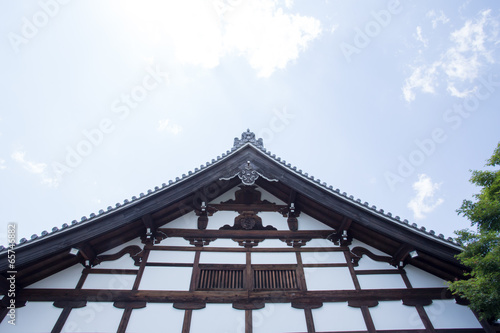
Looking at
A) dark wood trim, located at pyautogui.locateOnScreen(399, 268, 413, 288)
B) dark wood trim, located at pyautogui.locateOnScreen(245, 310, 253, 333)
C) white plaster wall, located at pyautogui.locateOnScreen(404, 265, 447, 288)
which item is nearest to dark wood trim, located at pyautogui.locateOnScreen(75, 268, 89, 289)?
dark wood trim, located at pyautogui.locateOnScreen(245, 310, 253, 333)

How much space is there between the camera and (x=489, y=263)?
6.68 meters

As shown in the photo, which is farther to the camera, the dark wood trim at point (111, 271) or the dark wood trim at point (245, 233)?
the dark wood trim at point (245, 233)

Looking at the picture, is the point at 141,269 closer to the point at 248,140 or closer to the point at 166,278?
the point at 166,278

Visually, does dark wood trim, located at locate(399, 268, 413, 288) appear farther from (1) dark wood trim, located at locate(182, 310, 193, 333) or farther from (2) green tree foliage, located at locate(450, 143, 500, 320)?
(1) dark wood trim, located at locate(182, 310, 193, 333)

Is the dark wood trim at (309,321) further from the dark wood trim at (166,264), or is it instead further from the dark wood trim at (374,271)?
the dark wood trim at (166,264)

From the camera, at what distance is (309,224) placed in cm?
1093

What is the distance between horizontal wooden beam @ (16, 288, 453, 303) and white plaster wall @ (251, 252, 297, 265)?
1.20 m

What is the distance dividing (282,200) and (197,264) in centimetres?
415

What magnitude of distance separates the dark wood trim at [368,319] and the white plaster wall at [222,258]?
12.7 feet

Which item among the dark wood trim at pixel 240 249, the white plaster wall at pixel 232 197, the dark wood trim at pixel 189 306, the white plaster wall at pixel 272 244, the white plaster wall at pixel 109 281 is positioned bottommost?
the dark wood trim at pixel 189 306

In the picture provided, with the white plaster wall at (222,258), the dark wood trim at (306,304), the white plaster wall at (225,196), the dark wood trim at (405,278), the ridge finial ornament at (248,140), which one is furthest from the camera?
the ridge finial ornament at (248,140)

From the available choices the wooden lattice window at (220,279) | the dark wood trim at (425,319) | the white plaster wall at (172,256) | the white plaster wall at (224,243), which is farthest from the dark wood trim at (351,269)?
the white plaster wall at (172,256)

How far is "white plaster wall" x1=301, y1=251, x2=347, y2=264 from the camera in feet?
31.9

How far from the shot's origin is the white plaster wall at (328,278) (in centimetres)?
899
